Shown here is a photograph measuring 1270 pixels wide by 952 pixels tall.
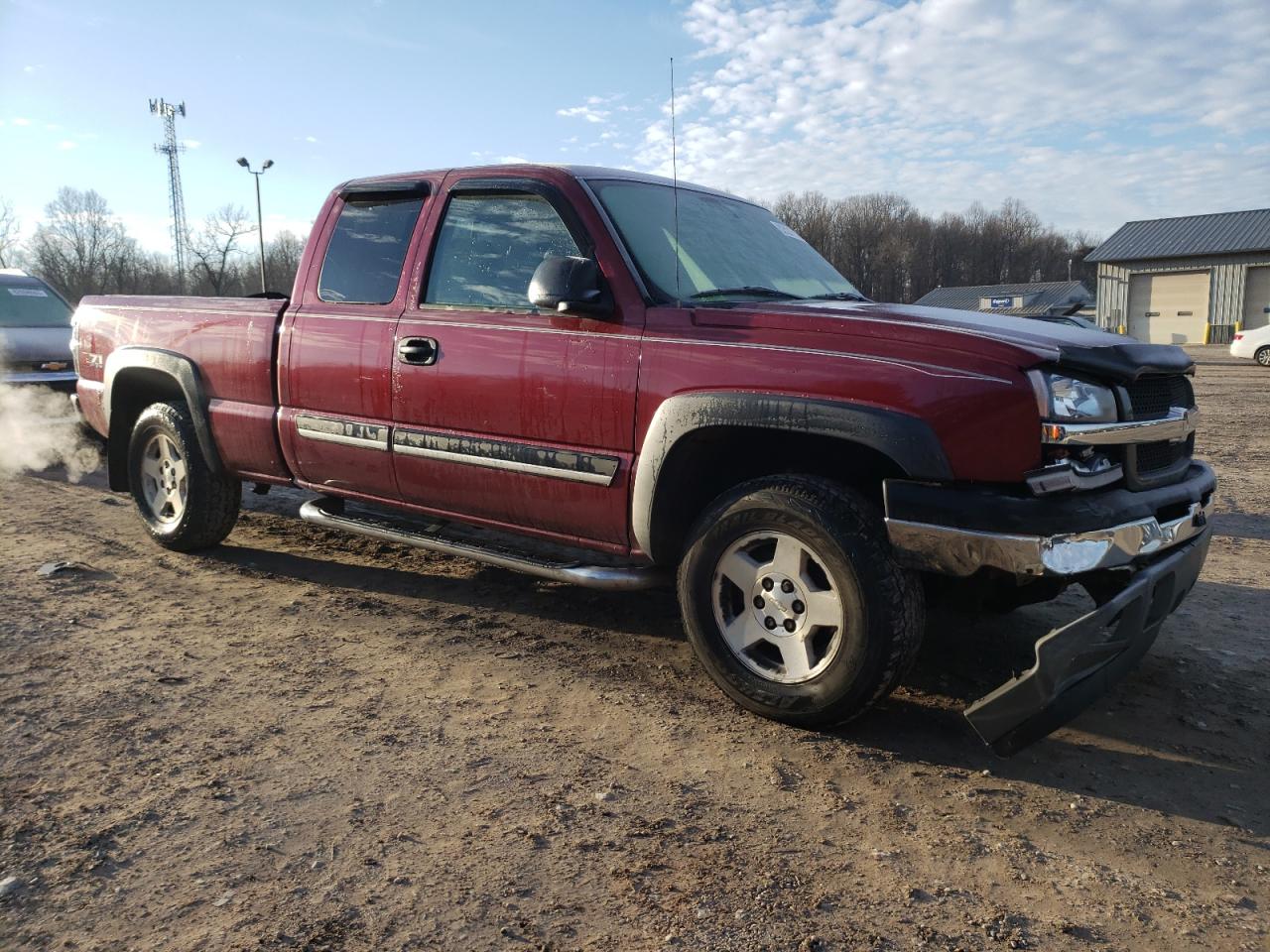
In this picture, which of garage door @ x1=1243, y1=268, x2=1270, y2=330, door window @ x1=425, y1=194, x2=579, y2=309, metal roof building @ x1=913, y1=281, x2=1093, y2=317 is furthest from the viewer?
metal roof building @ x1=913, y1=281, x2=1093, y2=317

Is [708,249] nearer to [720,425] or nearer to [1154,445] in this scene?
[720,425]

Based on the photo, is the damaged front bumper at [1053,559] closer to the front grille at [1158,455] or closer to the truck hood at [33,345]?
the front grille at [1158,455]

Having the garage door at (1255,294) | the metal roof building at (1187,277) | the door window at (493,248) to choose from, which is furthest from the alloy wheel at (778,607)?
the garage door at (1255,294)

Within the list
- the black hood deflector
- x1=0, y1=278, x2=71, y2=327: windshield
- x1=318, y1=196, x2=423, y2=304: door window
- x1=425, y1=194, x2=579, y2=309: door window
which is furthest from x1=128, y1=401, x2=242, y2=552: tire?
x1=0, y1=278, x2=71, y2=327: windshield

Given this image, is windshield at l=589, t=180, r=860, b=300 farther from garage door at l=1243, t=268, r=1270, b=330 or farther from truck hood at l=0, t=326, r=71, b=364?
garage door at l=1243, t=268, r=1270, b=330

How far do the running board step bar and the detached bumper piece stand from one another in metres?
1.34

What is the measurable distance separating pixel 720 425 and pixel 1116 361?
128 centimetres

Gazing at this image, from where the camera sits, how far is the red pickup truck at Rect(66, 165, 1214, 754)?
108 inches

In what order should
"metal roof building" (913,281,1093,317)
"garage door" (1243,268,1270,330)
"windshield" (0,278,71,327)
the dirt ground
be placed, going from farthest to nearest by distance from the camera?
"metal roof building" (913,281,1093,317) < "garage door" (1243,268,1270,330) < "windshield" (0,278,71,327) < the dirt ground

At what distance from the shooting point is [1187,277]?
40438 millimetres

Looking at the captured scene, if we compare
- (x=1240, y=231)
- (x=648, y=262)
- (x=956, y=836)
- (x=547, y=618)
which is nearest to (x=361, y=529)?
(x=547, y=618)

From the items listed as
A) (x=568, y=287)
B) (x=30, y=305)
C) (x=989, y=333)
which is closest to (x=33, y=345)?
(x=30, y=305)

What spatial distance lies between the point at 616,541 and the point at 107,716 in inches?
76.6

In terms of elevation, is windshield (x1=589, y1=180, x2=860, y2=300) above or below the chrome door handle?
above
